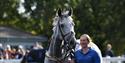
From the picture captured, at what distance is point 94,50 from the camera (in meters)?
11.6

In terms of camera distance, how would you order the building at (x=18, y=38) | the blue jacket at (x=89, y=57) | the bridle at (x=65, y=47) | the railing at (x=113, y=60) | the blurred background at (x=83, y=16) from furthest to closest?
the blurred background at (x=83, y=16)
the building at (x=18, y=38)
the railing at (x=113, y=60)
the bridle at (x=65, y=47)
the blue jacket at (x=89, y=57)

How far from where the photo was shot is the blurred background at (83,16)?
49219 mm

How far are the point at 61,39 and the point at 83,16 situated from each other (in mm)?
37830

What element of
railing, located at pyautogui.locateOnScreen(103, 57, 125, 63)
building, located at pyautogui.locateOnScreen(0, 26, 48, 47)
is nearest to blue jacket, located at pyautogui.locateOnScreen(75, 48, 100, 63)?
railing, located at pyautogui.locateOnScreen(103, 57, 125, 63)

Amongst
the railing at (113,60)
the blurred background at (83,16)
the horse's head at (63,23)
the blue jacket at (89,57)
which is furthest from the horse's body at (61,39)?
the blurred background at (83,16)

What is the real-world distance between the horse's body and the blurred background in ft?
114

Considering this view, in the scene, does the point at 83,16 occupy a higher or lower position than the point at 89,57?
lower

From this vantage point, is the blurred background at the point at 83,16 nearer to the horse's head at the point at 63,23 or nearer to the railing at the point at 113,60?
the railing at the point at 113,60

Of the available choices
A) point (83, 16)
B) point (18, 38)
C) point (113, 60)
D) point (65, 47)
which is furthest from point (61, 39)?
point (83, 16)

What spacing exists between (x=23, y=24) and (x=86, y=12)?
7.73m

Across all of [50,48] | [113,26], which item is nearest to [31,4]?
[113,26]

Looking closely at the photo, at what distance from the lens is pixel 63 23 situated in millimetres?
12883

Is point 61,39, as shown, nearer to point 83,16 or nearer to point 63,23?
point 63,23

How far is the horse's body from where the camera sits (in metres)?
12.5
